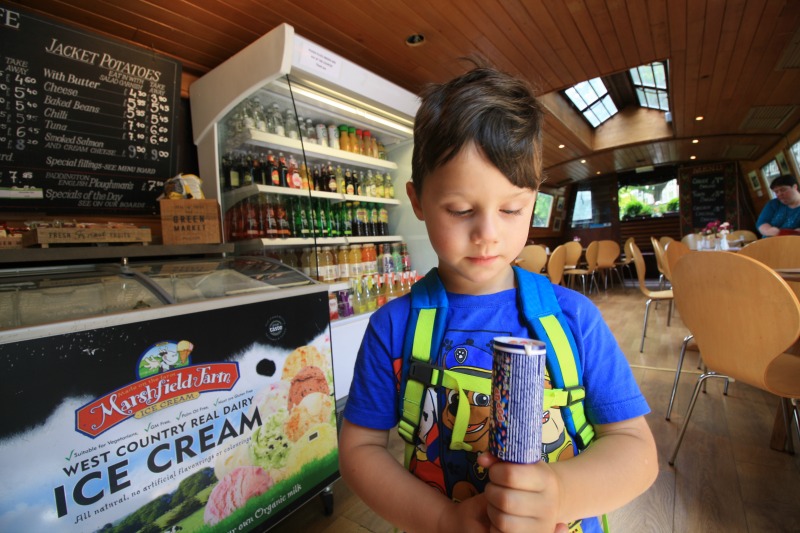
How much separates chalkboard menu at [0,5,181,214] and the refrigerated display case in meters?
0.25

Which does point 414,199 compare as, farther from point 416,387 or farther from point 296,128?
Result: point 296,128

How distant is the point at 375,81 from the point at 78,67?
1584 millimetres

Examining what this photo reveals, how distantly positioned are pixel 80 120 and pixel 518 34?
9.97 feet

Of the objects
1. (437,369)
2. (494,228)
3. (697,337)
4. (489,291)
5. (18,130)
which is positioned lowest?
(697,337)

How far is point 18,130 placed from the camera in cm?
173

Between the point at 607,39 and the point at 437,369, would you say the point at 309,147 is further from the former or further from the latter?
the point at 607,39

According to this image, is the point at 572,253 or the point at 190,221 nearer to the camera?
the point at 190,221

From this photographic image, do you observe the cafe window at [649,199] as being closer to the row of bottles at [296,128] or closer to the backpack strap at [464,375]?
the row of bottles at [296,128]

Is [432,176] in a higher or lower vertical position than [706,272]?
higher

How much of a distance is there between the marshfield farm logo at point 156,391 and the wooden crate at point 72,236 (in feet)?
2.24

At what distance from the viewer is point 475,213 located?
0.56 m

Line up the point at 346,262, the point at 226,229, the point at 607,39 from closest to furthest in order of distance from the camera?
the point at 226,229 → the point at 346,262 → the point at 607,39

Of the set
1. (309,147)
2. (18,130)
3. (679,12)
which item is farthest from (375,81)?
(679,12)

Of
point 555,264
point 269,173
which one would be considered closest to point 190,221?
point 269,173
